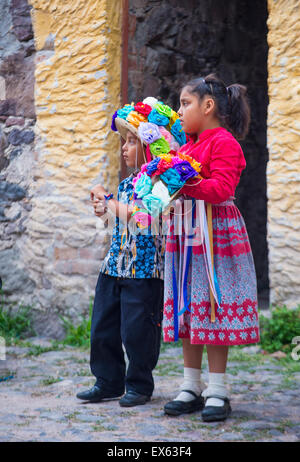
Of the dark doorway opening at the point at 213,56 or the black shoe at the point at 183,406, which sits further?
the dark doorway opening at the point at 213,56

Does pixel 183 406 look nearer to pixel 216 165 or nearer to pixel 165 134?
pixel 216 165

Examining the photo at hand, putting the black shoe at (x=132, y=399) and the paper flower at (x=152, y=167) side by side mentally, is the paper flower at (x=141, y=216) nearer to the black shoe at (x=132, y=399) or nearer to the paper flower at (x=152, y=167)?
the paper flower at (x=152, y=167)

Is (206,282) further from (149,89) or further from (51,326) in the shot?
(149,89)

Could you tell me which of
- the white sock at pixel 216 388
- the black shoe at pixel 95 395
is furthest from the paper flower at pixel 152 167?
the black shoe at pixel 95 395

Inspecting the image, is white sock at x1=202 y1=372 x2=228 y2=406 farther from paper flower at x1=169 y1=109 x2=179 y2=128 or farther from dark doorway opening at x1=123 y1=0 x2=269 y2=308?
dark doorway opening at x1=123 y1=0 x2=269 y2=308

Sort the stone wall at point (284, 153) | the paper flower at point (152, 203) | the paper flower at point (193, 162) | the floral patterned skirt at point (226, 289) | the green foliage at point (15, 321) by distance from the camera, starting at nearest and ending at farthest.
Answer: the paper flower at point (152, 203)
the paper flower at point (193, 162)
the floral patterned skirt at point (226, 289)
the stone wall at point (284, 153)
the green foliage at point (15, 321)

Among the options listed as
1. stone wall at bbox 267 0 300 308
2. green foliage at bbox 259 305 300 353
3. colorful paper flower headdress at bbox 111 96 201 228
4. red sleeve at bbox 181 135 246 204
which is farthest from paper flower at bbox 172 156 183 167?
green foliage at bbox 259 305 300 353

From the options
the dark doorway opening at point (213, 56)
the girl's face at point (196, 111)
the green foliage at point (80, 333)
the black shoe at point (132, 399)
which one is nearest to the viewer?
the girl's face at point (196, 111)

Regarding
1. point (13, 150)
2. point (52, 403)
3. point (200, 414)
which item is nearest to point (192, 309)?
point (200, 414)

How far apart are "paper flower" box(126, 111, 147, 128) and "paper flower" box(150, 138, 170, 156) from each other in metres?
0.16

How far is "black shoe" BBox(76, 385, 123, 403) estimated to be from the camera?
3.16m

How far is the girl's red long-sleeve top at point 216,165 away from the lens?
8.83 ft

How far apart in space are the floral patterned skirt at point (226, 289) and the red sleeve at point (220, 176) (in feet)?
0.50
